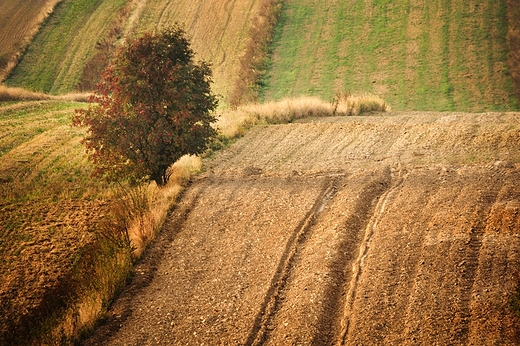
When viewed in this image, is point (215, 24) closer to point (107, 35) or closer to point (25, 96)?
point (107, 35)

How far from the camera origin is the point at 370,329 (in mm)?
7590

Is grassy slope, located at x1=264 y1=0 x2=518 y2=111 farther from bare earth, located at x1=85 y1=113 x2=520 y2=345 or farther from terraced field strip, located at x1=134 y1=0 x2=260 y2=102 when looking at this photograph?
bare earth, located at x1=85 y1=113 x2=520 y2=345

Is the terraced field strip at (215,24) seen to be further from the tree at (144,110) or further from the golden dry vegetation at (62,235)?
the tree at (144,110)

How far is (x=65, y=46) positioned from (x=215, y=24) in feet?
40.7

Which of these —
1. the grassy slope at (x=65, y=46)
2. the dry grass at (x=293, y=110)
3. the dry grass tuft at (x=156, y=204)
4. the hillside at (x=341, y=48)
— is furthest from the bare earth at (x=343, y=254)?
the grassy slope at (x=65, y=46)

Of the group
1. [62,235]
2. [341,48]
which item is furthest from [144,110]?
[341,48]

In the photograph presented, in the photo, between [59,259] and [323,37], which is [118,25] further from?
[59,259]

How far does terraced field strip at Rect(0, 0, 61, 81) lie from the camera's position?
40344 millimetres

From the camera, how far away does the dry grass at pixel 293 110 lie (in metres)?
20.6

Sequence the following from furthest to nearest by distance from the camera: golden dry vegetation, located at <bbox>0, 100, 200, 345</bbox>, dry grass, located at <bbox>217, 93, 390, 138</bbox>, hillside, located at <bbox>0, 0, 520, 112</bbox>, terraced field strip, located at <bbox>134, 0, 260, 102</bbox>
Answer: terraced field strip, located at <bbox>134, 0, 260, 102</bbox> < hillside, located at <bbox>0, 0, 520, 112</bbox> < dry grass, located at <bbox>217, 93, 390, 138</bbox> < golden dry vegetation, located at <bbox>0, 100, 200, 345</bbox>

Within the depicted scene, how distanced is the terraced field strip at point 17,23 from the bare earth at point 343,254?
31.8 m

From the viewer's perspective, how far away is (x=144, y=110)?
13617 mm

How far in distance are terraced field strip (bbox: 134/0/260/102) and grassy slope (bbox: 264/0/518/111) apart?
267 centimetres

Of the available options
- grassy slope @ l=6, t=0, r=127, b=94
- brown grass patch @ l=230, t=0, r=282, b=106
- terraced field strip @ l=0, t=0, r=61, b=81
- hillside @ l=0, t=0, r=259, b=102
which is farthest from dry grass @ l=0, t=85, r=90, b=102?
brown grass patch @ l=230, t=0, r=282, b=106
